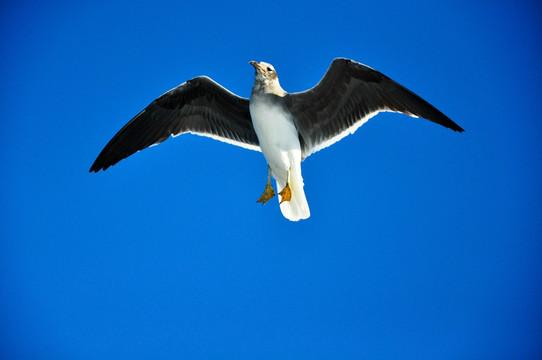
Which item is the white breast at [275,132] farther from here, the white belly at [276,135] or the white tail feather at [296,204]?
the white tail feather at [296,204]

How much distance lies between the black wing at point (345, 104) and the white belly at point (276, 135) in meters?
0.22

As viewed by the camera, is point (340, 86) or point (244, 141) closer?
point (340, 86)

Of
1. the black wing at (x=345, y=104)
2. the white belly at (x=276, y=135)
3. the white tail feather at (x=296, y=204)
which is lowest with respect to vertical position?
the white tail feather at (x=296, y=204)

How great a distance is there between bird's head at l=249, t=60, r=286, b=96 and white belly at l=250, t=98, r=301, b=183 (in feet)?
0.50

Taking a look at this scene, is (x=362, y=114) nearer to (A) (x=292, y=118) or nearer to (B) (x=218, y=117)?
(A) (x=292, y=118)

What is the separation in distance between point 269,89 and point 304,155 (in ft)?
3.16

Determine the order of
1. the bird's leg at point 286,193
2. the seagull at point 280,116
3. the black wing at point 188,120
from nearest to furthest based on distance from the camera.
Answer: the seagull at point 280,116 < the bird's leg at point 286,193 < the black wing at point 188,120

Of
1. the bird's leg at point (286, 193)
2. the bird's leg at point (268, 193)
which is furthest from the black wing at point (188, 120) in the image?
the bird's leg at point (286, 193)

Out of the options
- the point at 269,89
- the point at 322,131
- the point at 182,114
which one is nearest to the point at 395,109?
the point at 322,131

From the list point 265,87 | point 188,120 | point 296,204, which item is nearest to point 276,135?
point 265,87

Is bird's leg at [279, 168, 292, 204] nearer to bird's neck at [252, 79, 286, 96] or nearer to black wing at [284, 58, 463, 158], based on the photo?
black wing at [284, 58, 463, 158]

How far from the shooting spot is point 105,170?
263 inches

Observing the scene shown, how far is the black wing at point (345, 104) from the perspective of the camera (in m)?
6.29

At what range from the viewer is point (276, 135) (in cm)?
617
